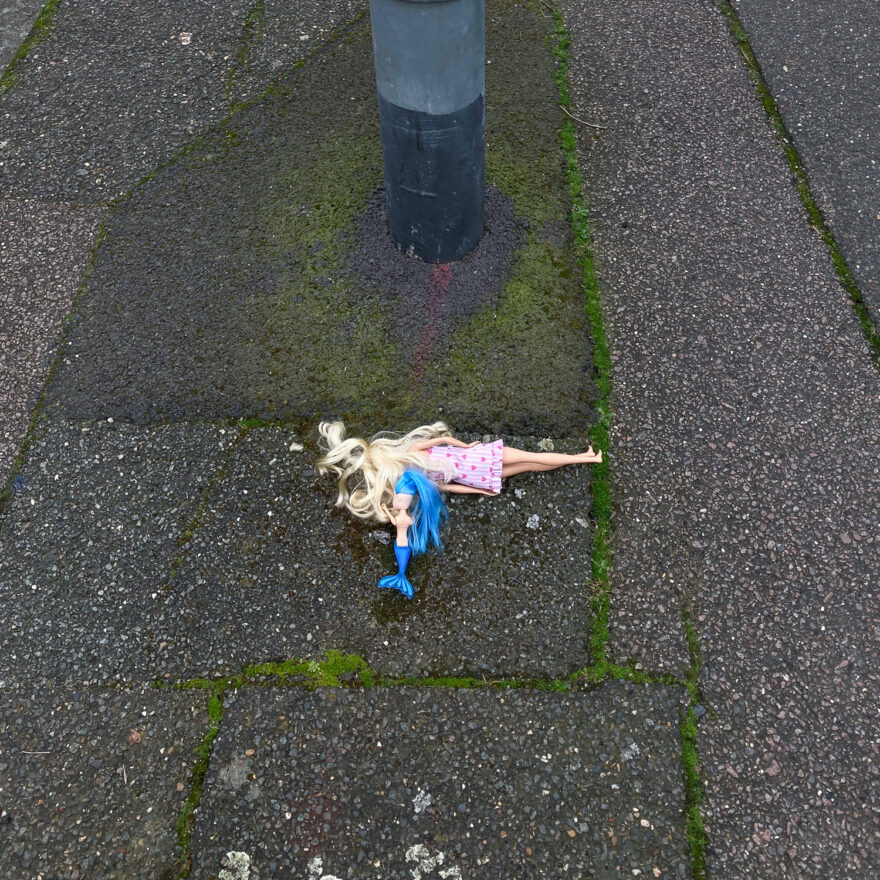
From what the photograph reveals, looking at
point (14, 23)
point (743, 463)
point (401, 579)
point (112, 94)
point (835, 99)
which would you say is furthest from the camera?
point (14, 23)

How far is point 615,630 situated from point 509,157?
3.29 metres

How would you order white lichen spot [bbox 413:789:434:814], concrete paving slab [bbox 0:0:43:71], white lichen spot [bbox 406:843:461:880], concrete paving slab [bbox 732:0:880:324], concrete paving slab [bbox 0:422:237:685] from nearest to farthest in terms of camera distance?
1. white lichen spot [bbox 406:843:461:880]
2. white lichen spot [bbox 413:789:434:814]
3. concrete paving slab [bbox 0:422:237:685]
4. concrete paving slab [bbox 732:0:880:324]
5. concrete paving slab [bbox 0:0:43:71]

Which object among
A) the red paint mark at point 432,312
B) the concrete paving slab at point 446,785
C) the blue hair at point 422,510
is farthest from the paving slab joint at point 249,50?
the concrete paving slab at point 446,785

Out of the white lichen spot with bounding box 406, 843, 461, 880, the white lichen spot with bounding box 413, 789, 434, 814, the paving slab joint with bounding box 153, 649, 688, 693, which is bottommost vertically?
the white lichen spot with bounding box 406, 843, 461, 880

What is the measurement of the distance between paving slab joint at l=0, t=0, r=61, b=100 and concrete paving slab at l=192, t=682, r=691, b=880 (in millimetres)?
5334

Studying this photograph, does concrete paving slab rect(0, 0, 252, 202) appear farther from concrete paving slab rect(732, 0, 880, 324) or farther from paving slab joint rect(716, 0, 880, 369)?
concrete paving slab rect(732, 0, 880, 324)

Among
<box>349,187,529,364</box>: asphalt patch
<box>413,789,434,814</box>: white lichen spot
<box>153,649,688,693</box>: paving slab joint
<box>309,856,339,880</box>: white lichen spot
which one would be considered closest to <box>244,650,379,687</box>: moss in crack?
<box>153,649,688,693</box>: paving slab joint

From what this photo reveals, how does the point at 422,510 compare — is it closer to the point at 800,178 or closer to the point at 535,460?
the point at 535,460

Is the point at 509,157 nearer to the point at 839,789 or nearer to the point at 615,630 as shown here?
the point at 615,630

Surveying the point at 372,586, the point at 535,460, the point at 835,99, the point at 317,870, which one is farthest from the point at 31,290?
the point at 835,99

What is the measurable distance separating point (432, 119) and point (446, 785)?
9.90 feet

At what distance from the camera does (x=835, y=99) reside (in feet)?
17.9

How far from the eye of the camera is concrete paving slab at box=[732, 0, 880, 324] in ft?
15.5

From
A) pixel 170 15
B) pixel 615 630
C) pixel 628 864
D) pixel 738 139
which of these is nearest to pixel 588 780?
pixel 628 864
